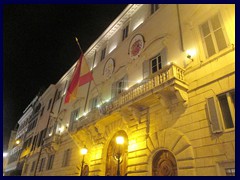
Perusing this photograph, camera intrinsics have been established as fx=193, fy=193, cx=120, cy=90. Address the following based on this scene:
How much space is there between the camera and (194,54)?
10.5 m

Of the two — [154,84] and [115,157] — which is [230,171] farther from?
[115,157]

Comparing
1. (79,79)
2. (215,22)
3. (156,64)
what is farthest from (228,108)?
(79,79)

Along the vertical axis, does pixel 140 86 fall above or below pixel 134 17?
below

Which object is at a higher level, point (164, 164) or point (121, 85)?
point (121, 85)

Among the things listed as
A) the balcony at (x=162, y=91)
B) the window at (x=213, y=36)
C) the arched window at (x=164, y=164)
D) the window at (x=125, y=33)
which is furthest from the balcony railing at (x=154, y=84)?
the window at (x=125, y=33)

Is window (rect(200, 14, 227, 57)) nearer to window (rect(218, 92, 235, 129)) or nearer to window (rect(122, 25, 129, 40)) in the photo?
window (rect(218, 92, 235, 129))

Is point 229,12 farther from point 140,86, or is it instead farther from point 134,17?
point 134,17

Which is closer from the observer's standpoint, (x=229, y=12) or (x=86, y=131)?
(x=229, y=12)

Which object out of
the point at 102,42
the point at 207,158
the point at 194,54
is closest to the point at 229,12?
the point at 194,54

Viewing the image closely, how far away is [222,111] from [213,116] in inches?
17.8

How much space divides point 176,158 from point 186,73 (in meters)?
4.40

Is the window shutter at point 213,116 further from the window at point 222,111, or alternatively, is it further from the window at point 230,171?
the window at point 230,171

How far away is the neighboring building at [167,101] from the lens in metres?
8.23

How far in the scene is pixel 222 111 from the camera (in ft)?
27.1
